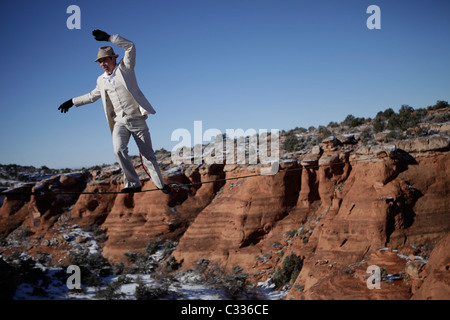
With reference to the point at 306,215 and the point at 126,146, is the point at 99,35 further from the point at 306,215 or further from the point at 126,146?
the point at 306,215

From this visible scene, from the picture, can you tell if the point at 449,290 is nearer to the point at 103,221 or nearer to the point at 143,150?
the point at 143,150

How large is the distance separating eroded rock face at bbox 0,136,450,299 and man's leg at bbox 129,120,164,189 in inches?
43.4

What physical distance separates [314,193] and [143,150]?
1621 centimetres

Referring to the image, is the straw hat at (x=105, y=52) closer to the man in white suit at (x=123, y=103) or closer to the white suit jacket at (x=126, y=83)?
the man in white suit at (x=123, y=103)

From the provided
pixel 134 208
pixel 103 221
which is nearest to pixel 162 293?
pixel 134 208

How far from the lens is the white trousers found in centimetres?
539

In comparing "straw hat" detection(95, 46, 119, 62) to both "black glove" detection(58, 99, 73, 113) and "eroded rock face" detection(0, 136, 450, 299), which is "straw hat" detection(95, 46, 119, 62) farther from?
"eroded rock face" detection(0, 136, 450, 299)

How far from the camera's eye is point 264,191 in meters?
21.4

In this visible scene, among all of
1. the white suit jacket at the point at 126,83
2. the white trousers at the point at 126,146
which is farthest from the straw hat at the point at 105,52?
the white trousers at the point at 126,146

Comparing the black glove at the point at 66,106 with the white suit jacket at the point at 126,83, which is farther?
the black glove at the point at 66,106

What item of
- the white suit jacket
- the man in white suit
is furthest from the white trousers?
the white suit jacket

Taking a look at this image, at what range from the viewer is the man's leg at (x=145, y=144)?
5.49m

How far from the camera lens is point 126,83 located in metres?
5.14

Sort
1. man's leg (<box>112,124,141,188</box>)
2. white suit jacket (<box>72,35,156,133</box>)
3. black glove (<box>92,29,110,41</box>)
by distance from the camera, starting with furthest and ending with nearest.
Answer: man's leg (<box>112,124,141,188</box>) → white suit jacket (<box>72,35,156,133</box>) → black glove (<box>92,29,110,41</box>)
